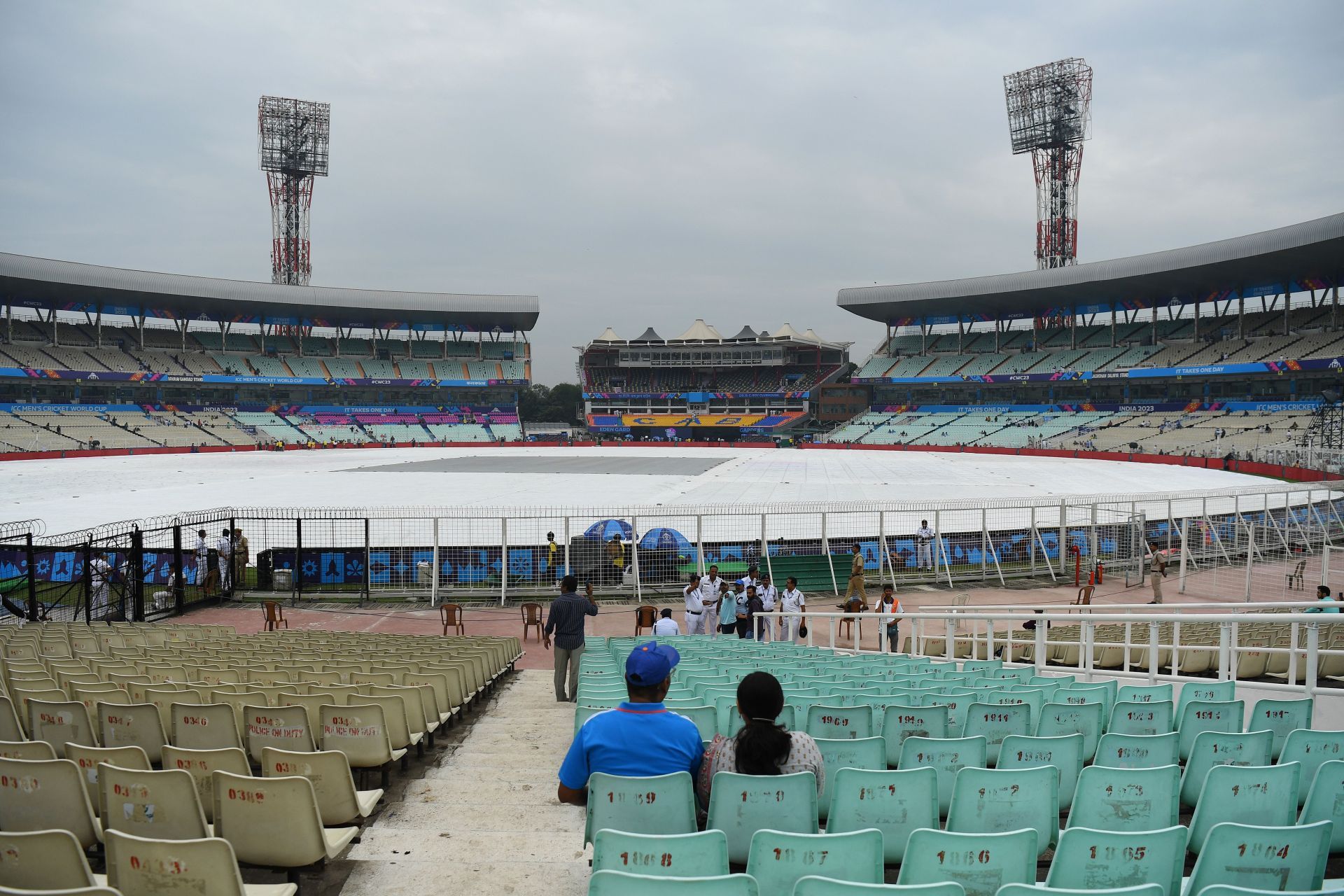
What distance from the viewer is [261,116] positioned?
9144cm

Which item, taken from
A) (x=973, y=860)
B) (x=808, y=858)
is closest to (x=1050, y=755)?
(x=973, y=860)

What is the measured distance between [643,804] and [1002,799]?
4.97 feet

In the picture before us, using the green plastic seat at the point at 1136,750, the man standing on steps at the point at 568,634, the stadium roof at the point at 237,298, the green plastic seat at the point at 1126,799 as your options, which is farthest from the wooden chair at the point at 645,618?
the stadium roof at the point at 237,298

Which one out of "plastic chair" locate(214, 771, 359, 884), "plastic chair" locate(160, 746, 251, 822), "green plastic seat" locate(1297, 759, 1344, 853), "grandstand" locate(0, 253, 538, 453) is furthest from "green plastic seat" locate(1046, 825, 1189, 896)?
"grandstand" locate(0, 253, 538, 453)

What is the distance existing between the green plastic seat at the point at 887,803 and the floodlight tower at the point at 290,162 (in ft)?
339

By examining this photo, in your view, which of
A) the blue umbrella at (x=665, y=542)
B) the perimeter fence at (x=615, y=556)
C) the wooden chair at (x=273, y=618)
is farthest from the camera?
the blue umbrella at (x=665, y=542)

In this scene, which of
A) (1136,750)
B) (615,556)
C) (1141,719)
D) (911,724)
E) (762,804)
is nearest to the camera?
(762,804)

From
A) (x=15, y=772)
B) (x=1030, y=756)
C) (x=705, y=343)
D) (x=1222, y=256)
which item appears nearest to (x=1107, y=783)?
(x=1030, y=756)

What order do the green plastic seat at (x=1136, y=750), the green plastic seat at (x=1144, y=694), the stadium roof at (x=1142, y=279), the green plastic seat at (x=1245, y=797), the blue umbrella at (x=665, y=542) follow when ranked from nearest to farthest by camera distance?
the green plastic seat at (x=1245, y=797) → the green plastic seat at (x=1136, y=750) → the green plastic seat at (x=1144, y=694) → the blue umbrella at (x=665, y=542) → the stadium roof at (x=1142, y=279)

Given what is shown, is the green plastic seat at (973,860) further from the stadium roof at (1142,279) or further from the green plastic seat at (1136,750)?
the stadium roof at (1142,279)

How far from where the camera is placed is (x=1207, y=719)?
499 cm

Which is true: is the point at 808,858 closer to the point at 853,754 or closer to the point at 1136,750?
the point at 853,754

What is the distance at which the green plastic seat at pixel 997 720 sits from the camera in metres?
4.96

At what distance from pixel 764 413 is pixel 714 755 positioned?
359 feet
